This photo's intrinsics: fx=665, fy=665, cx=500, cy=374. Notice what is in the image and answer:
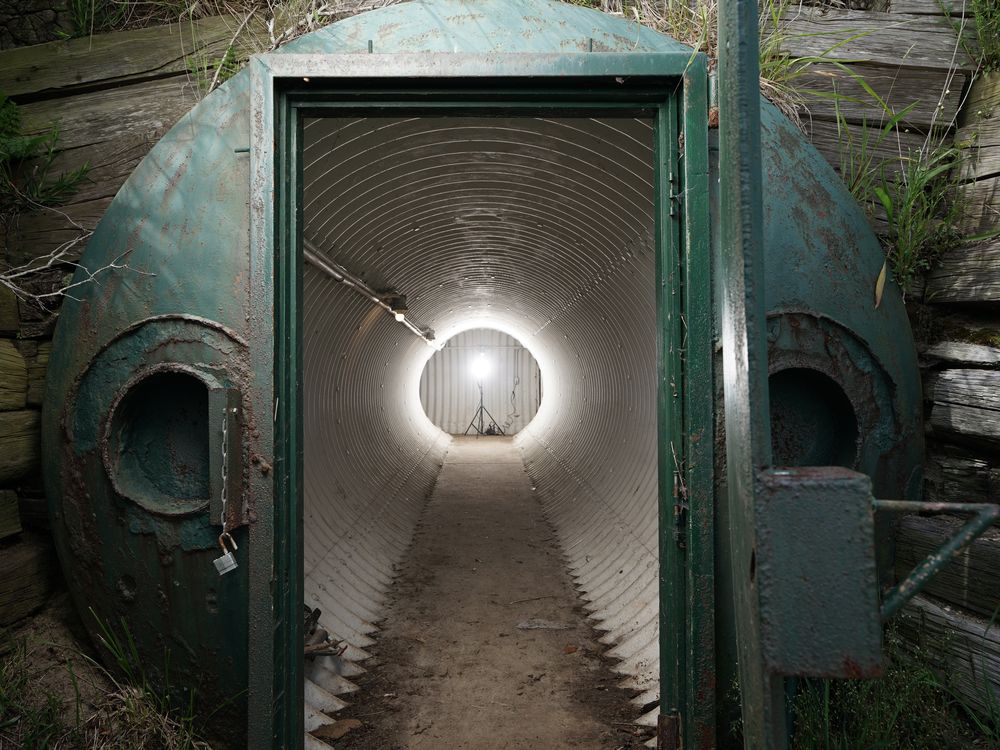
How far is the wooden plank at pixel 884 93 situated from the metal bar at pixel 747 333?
2.11 m

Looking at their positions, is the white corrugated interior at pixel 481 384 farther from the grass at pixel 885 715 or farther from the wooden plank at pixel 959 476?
the grass at pixel 885 715

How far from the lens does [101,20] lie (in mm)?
3611

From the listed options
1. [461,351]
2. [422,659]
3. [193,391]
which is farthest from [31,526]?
[461,351]

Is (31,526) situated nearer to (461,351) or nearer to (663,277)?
(663,277)

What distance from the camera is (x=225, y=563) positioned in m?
2.58

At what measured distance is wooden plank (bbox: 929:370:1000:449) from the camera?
2807mm

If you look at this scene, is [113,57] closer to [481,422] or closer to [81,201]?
[81,201]

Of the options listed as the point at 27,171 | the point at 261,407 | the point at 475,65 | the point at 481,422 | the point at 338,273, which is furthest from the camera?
the point at 481,422

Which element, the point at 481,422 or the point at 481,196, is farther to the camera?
the point at 481,422

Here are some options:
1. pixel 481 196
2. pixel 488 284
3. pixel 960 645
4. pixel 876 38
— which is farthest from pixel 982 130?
pixel 488 284

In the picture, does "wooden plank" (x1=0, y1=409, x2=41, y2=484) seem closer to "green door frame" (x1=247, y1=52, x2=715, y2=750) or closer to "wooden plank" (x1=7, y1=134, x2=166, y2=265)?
"wooden plank" (x1=7, y1=134, x2=166, y2=265)

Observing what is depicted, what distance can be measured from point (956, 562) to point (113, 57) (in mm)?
4681

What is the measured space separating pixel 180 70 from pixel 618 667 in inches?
167

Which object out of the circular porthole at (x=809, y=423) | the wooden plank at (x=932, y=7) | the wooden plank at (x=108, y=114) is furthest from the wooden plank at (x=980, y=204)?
the wooden plank at (x=108, y=114)
